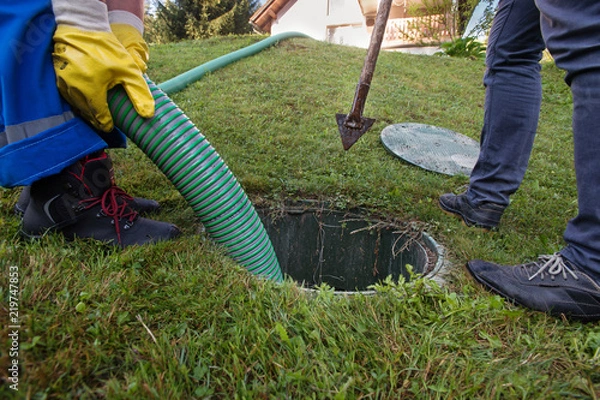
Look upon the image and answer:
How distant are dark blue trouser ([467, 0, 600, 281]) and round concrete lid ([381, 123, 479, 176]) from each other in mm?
832

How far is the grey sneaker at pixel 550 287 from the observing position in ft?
3.67

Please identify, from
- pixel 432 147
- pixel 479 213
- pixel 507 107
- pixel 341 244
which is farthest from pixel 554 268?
pixel 432 147

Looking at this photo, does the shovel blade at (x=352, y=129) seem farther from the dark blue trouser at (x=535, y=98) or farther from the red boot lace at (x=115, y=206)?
the red boot lace at (x=115, y=206)

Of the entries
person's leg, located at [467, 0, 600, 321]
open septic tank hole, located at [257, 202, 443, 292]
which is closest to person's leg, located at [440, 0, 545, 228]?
open septic tank hole, located at [257, 202, 443, 292]

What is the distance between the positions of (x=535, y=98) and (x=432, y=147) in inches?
53.2

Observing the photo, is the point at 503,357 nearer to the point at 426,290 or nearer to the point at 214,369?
the point at 426,290

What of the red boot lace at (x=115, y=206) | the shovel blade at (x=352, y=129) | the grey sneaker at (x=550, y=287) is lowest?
the grey sneaker at (x=550, y=287)

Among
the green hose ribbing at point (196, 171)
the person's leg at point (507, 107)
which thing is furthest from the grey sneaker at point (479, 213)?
the green hose ribbing at point (196, 171)

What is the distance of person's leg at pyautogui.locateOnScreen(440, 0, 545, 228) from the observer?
171 cm

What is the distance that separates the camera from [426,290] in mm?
1223

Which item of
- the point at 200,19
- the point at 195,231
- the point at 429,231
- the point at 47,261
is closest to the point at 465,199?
the point at 429,231

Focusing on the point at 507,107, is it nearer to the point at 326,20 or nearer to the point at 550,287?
the point at 550,287

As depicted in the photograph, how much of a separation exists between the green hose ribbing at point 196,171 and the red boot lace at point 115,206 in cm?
24

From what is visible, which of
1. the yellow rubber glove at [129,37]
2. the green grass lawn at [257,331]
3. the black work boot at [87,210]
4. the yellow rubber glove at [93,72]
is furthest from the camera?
the yellow rubber glove at [129,37]
